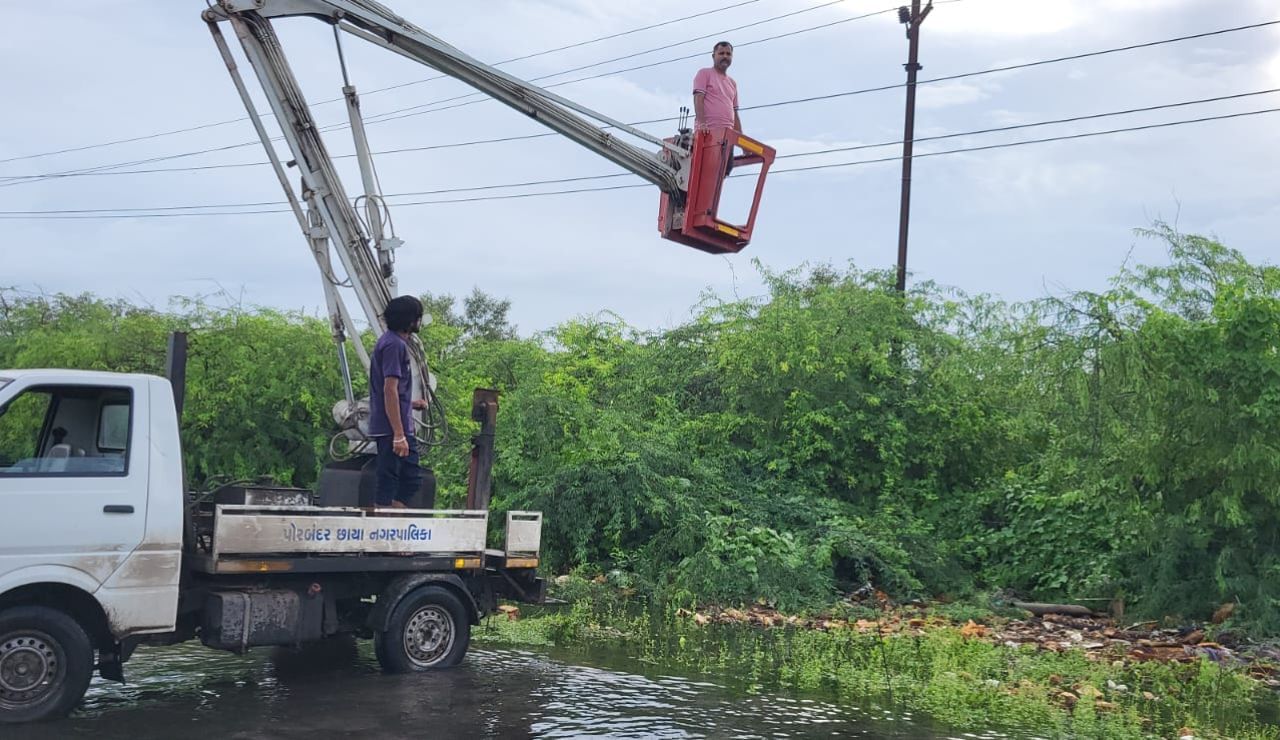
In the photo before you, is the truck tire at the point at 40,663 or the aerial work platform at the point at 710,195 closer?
the truck tire at the point at 40,663

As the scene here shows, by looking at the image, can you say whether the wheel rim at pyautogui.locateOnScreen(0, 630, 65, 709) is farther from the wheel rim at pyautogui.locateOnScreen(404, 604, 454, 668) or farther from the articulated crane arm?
the articulated crane arm

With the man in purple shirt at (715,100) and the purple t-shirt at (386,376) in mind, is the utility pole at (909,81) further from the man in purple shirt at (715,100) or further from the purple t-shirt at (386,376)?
the purple t-shirt at (386,376)

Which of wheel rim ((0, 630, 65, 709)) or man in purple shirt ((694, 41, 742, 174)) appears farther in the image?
man in purple shirt ((694, 41, 742, 174))

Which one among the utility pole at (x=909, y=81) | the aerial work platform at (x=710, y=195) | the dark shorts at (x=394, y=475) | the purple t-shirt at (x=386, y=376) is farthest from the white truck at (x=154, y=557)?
the utility pole at (x=909, y=81)

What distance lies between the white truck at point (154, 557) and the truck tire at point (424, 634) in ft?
0.04

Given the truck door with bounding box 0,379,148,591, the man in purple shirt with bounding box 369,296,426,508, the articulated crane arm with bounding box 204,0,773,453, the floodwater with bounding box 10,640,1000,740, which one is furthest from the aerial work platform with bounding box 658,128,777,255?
the truck door with bounding box 0,379,148,591

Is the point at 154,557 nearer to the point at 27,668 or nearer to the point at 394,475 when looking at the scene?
the point at 27,668

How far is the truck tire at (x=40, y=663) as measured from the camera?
6.70 metres

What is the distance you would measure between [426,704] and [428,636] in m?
1.18

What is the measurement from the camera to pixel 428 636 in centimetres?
888

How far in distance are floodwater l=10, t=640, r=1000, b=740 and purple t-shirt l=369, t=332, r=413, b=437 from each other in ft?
6.41

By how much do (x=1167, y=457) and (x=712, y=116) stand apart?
639cm

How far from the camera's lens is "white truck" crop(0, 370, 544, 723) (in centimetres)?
682

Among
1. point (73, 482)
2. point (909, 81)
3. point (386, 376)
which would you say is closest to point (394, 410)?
point (386, 376)
